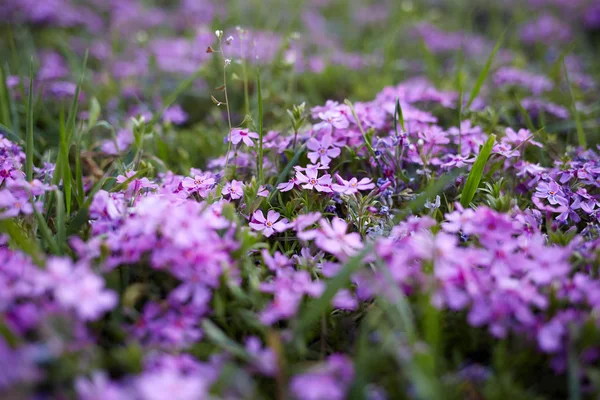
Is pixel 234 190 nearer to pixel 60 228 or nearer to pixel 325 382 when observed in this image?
pixel 60 228

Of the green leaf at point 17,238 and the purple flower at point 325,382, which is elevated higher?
the green leaf at point 17,238

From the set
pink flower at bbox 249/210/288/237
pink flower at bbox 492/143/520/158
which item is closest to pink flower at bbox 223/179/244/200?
pink flower at bbox 249/210/288/237

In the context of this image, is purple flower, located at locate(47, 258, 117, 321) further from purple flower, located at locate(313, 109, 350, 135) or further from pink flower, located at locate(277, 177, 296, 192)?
purple flower, located at locate(313, 109, 350, 135)

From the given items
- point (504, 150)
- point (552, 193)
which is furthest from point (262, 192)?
point (552, 193)

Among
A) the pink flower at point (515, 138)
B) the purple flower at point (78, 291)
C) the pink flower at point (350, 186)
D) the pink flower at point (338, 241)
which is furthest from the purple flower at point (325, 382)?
the pink flower at point (515, 138)

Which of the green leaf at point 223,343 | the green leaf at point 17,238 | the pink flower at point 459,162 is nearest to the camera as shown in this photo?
the green leaf at point 223,343

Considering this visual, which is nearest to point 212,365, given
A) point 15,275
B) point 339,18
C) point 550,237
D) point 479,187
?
point 15,275

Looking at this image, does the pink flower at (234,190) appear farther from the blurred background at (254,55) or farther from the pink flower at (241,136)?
the blurred background at (254,55)
